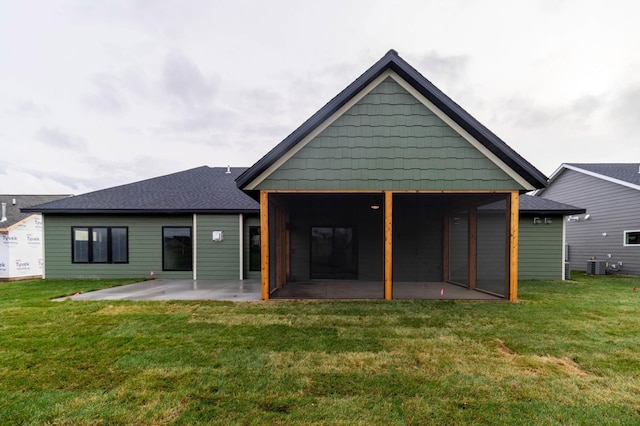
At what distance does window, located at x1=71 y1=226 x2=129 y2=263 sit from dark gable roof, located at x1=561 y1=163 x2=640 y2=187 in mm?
20261

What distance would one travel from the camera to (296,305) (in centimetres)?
627

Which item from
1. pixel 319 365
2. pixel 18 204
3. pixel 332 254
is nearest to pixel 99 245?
pixel 332 254

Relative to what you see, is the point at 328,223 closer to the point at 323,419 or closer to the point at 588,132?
the point at 323,419

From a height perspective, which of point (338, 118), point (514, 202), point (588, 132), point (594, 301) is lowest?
point (594, 301)

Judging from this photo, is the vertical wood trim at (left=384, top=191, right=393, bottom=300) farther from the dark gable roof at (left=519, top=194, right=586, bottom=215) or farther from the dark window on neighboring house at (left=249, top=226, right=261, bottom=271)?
the dark gable roof at (left=519, top=194, right=586, bottom=215)

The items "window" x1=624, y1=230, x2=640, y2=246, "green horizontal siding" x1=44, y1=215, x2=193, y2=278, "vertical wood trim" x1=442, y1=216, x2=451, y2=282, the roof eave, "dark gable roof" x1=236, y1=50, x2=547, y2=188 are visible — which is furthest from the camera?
"window" x1=624, y1=230, x2=640, y2=246

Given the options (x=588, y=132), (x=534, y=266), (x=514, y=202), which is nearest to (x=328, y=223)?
(x=514, y=202)

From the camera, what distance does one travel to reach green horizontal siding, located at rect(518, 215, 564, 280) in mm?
10500

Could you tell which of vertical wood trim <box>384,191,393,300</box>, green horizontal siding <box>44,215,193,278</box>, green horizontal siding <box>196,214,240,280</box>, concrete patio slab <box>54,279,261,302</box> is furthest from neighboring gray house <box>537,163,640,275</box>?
green horizontal siding <box>44,215,193,278</box>

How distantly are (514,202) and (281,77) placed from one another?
12.8 metres

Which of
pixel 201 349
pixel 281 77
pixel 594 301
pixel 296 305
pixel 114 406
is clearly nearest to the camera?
pixel 114 406

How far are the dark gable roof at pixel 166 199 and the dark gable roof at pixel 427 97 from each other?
3968 millimetres

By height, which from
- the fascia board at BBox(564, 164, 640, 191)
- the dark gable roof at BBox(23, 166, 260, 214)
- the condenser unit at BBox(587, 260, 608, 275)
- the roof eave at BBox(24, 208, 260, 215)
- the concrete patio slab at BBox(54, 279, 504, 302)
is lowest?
the condenser unit at BBox(587, 260, 608, 275)

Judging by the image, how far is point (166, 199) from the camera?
1088 cm
